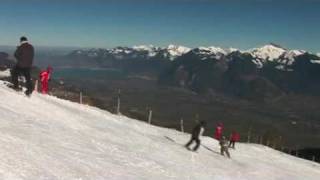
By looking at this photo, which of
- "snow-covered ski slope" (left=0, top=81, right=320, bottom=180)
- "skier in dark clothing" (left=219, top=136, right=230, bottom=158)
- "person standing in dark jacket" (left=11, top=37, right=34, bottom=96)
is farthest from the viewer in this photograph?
"skier in dark clothing" (left=219, top=136, right=230, bottom=158)

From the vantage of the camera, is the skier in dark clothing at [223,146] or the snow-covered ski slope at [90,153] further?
the skier in dark clothing at [223,146]

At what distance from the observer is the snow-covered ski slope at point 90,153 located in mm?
19867

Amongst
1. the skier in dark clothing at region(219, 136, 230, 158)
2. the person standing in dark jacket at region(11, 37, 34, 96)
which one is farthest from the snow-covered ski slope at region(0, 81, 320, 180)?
the person standing in dark jacket at region(11, 37, 34, 96)

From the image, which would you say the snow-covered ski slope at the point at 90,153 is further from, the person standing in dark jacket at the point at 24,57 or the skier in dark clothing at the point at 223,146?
the person standing in dark jacket at the point at 24,57

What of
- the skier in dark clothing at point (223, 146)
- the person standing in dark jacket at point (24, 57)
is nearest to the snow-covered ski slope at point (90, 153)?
the skier in dark clothing at point (223, 146)

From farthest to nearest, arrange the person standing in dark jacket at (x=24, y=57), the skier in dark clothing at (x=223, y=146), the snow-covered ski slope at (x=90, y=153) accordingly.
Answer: the skier in dark clothing at (x=223, y=146), the person standing in dark jacket at (x=24, y=57), the snow-covered ski slope at (x=90, y=153)

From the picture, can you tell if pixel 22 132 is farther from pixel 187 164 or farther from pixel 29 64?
pixel 187 164

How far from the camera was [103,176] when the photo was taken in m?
20.8

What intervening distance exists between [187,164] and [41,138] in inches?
365

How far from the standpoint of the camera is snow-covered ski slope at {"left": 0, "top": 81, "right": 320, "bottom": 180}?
1987cm

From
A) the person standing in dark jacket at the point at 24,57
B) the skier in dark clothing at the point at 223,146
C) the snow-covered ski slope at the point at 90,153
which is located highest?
the person standing in dark jacket at the point at 24,57

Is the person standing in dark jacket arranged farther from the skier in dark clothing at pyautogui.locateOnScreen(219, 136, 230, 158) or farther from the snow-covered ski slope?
the skier in dark clothing at pyautogui.locateOnScreen(219, 136, 230, 158)

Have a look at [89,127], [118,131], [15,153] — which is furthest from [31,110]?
[15,153]

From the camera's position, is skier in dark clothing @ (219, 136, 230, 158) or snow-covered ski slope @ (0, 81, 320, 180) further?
skier in dark clothing @ (219, 136, 230, 158)
